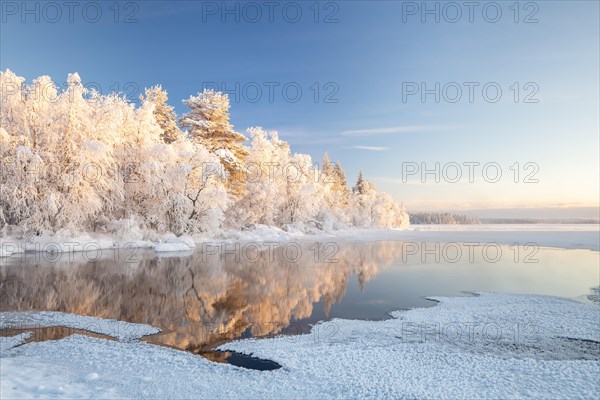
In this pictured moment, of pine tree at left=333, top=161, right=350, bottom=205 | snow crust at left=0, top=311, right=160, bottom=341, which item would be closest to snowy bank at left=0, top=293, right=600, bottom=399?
snow crust at left=0, top=311, right=160, bottom=341

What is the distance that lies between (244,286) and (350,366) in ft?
31.6

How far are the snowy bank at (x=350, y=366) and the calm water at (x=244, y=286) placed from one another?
1.34 meters

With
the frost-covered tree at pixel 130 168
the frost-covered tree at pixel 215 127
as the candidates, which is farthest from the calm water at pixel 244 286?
the frost-covered tree at pixel 215 127

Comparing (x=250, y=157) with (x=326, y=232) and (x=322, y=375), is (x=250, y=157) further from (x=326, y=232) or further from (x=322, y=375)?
(x=322, y=375)

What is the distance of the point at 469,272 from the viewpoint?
2134cm

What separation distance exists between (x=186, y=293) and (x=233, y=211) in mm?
35278

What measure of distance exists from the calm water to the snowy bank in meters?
1.34

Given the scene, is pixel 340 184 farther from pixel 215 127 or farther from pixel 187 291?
pixel 187 291

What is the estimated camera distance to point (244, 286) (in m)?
16.5

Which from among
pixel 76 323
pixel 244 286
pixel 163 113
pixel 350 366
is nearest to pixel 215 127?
pixel 163 113

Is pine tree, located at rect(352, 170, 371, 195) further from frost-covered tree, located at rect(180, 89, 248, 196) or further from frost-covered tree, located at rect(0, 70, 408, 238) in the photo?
frost-covered tree, located at rect(180, 89, 248, 196)

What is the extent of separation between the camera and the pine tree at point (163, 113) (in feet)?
161

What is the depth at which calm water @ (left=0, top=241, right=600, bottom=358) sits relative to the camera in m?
11.2

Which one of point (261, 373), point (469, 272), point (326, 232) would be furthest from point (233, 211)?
point (261, 373)
